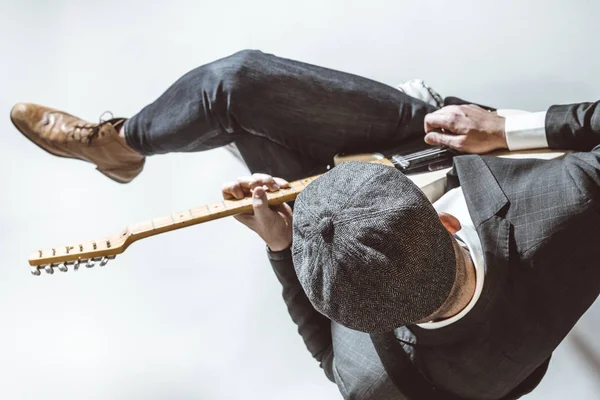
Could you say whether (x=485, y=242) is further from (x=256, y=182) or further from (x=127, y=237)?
(x=127, y=237)

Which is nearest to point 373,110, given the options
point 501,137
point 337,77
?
point 337,77

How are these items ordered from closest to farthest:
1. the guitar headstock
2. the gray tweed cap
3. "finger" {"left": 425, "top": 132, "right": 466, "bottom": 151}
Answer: the gray tweed cap → the guitar headstock → "finger" {"left": 425, "top": 132, "right": 466, "bottom": 151}

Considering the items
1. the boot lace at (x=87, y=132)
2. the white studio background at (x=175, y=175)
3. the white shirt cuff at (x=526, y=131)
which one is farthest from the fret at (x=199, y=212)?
the white studio background at (x=175, y=175)

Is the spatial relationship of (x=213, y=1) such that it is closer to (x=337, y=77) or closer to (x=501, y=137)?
(x=337, y=77)

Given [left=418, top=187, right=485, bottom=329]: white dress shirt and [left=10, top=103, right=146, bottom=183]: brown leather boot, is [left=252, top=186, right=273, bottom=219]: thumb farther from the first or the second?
[left=10, top=103, right=146, bottom=183]: brown leather boot

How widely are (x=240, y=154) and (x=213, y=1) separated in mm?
607

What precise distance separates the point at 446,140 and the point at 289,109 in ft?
0.82

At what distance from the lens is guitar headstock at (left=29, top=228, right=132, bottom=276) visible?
3.34ft

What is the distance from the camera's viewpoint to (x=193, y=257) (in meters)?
1.69

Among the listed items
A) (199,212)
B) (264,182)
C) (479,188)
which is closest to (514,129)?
(479,188)

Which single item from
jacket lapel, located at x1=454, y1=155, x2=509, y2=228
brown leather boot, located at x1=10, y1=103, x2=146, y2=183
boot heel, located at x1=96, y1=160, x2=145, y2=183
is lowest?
jacket lapel, located at x1=454, y1=155, x2=509, y2=228

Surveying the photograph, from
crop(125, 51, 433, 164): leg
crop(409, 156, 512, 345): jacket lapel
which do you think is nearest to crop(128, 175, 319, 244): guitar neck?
crop(125, 51, 433, 164): leg

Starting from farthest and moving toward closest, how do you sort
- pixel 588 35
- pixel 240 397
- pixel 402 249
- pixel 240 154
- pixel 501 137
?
pixel 240 397
pixel 588 35
pixel 240 154
pixel 501 137
pixel 402 249

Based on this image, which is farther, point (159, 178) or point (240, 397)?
point (159, 178)
